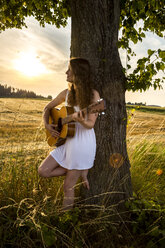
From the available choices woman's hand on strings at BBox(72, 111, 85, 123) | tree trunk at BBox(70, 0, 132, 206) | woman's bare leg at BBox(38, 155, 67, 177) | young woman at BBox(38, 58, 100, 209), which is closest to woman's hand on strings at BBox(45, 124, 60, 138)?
young woman at BBox(38, 58, 100, 209)

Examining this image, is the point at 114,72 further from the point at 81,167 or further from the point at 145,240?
the point at 145,240

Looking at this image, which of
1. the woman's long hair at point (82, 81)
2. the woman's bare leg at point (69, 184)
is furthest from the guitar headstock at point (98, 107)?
the woman's bare leg at point (69, 184)

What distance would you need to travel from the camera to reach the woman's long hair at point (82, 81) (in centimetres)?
248

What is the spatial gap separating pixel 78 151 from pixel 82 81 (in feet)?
2.92

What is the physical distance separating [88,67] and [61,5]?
2.34m

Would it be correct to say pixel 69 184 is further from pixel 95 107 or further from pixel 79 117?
pixel 95 107

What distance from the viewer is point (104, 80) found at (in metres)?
2.74

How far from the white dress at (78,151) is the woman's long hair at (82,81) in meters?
0.31

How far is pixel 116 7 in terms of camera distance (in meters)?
2.85

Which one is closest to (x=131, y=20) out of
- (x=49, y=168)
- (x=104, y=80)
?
(x=104, y=80)

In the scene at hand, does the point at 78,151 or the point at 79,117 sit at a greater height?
the point at 79,117

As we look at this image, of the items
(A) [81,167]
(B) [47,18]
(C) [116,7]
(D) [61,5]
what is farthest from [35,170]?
(B) [47,18]

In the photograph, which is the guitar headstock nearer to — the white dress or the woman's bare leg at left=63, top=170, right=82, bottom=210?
the white dress

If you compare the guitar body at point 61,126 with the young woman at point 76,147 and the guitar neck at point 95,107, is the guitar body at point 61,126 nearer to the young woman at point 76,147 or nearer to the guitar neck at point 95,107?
the young woman at point 76,147
